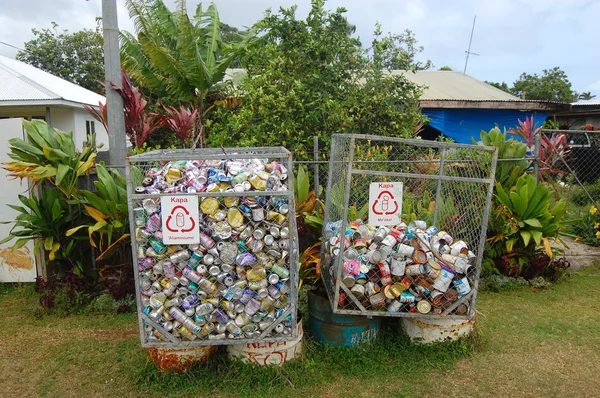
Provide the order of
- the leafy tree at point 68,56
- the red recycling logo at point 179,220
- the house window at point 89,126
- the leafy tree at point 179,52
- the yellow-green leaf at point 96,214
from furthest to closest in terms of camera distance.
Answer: the leafy tree at point 68,56 < the house window at point 89,126 < the leafy tree at point 179,52 < the yellow-green leaf at point 96,214 < the red recycling logo at point 179,220

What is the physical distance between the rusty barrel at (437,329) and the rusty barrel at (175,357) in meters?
1.87

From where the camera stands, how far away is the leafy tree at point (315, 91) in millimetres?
6547

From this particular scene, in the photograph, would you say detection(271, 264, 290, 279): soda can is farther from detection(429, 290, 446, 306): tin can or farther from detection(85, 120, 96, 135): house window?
detection(85, 120, 96, 135): house window

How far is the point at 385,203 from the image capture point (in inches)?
148

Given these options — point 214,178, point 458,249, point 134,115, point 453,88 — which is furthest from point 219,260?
point 453,88

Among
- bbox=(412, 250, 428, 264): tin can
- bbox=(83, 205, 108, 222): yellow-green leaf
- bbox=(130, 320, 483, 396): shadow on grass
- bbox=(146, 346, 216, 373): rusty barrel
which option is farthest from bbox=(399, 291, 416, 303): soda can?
bbox=(83, 205, 108, 222): yellow-green leaf

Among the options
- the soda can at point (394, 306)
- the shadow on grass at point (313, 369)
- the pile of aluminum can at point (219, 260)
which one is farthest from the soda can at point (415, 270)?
the pile of aluminum can at point (219, 260)

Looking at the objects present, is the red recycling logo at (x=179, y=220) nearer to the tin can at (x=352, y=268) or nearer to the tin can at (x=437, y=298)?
the tin can at (x=352, y=268)

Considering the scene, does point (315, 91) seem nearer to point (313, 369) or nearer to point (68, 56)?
point (313, 369)

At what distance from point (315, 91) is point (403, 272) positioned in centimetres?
377

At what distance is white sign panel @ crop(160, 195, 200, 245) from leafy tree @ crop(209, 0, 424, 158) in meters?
3.26

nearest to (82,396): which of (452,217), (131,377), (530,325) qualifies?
(131,377)

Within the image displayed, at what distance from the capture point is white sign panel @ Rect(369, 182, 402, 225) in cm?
372

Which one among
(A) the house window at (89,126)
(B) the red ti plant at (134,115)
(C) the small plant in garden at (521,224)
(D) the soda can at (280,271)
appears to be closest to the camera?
(D) the soda can at (280,271)
